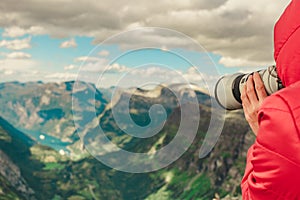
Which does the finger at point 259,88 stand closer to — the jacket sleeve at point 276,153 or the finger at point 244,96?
the finger at point 244,96

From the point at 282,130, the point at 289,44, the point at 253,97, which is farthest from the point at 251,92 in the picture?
the point at 282,130

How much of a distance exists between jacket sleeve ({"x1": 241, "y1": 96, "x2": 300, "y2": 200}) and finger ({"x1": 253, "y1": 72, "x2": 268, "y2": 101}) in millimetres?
737

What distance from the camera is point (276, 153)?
9.06 ft

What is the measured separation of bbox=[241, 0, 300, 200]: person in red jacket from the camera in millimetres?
2701

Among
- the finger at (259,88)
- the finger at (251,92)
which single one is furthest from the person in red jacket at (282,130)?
the finger at (251,92)

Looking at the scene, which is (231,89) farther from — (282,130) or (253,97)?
(282,130)

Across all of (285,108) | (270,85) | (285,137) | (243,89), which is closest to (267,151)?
(285,137)

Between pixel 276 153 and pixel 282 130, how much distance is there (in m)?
0.19

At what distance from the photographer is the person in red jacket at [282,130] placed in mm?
2701

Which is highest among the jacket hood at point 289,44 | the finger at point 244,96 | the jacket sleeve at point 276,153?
the jacket hood at point 289,44

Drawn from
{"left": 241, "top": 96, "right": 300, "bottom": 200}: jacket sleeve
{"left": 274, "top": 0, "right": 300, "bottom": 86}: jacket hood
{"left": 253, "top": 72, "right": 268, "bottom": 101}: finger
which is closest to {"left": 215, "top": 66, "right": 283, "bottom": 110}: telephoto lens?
{"left": 253, "top": 72, "right": 268, "bottom": 101}: finger

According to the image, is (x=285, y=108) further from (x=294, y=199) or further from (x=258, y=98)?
(x=258, y=98)

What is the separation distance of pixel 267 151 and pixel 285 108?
349 millimetres

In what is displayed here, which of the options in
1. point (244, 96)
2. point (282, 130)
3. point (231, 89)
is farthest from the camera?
point (231, 89)
